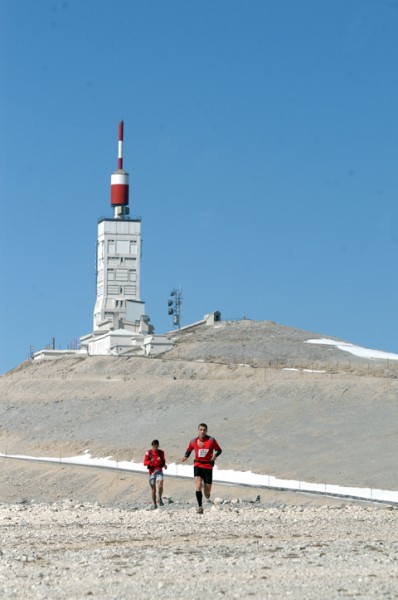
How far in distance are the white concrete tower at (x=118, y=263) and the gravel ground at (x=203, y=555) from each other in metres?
87.3

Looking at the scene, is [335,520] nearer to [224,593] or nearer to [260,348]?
[224,593]

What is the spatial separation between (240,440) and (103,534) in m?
35.0

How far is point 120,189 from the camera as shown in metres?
119

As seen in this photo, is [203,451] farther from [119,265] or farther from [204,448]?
[119,265]

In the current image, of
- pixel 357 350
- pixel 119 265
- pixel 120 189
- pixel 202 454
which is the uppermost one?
pixel 120 189

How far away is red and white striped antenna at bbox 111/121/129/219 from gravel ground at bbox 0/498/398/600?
9590 centimetres

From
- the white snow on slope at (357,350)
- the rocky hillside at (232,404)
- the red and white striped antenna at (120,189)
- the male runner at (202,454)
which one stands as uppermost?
the red and white striped antenna at (120,189)

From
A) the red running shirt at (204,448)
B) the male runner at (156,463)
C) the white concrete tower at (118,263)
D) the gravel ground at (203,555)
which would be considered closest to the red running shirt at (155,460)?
the male runner at (156,463)

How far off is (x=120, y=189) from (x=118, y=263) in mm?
8554

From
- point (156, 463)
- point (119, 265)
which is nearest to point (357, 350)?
point (119, 265)

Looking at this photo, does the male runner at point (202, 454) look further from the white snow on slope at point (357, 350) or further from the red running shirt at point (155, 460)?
the white snow on slope at point (357, 350)

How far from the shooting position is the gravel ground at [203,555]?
13.2m

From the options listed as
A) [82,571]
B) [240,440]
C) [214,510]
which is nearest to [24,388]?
[240,440]

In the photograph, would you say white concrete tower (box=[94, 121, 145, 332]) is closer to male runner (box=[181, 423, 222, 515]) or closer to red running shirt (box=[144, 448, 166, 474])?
red running shirt (box=[144, 448, 166, 474])
